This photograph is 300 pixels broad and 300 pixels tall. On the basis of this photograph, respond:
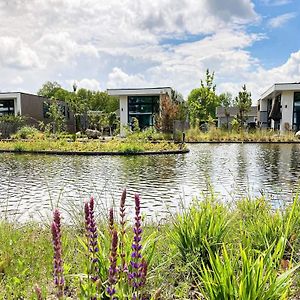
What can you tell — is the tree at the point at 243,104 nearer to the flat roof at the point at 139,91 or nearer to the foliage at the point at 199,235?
the flat roof at the point at 139,91

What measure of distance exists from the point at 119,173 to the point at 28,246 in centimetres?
847

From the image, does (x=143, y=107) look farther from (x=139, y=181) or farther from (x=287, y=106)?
(x=139, y=181)

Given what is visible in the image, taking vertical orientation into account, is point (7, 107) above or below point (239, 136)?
above

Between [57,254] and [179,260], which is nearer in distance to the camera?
Answer: [57,254]

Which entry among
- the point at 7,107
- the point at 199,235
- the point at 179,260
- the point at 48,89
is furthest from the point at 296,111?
the point at 48,89

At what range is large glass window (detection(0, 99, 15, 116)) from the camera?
4278cm

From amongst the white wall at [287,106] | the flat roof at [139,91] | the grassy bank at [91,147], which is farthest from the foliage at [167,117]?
the white wall at [287,106]

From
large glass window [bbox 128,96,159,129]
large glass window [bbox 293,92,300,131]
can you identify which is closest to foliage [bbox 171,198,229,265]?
large glass window [bbox 293,92,300,131]

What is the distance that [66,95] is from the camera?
Result: 69.2 m

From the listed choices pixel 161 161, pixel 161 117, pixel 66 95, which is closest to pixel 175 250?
pixel 161 161

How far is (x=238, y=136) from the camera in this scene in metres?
30.5

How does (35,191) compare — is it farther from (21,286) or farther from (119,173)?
(21,286)

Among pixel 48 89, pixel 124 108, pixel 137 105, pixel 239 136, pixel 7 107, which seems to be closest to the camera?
pixel 239 136

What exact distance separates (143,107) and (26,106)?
42.7 feet
